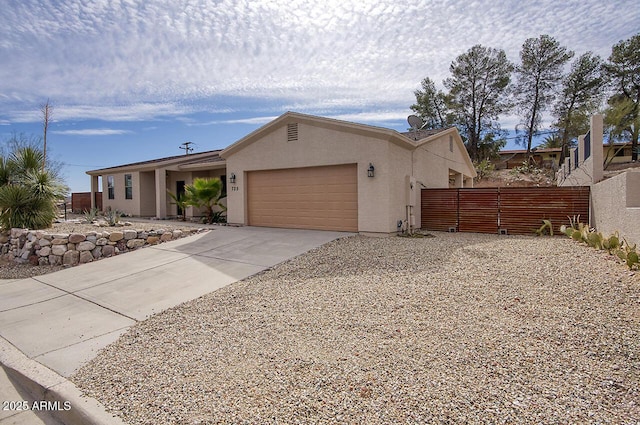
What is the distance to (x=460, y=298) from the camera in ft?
15.8

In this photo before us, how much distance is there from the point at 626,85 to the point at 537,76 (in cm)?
605

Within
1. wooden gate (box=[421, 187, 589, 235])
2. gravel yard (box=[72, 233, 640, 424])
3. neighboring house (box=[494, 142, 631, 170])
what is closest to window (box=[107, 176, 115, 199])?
wooden gate (box=[421, 187, 589, 235])

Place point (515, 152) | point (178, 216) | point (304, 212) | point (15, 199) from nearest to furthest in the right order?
point (15, 199) → point (304, 212) → point (178, 216) → point (515, 152)

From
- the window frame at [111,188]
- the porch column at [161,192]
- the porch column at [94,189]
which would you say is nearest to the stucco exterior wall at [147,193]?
the porch column at [161,192]

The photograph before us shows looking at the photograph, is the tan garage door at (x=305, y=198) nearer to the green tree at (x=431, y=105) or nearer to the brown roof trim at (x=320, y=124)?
the brown roof trim at (x=320, y=124)

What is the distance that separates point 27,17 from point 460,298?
12238mm

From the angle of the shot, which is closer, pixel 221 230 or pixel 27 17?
pixel 27 17

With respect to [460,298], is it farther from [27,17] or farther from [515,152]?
[515,152]

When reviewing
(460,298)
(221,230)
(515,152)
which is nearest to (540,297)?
(460,298)

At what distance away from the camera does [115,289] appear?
6758 millimetres

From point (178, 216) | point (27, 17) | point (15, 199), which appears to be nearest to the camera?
point (27, 17)

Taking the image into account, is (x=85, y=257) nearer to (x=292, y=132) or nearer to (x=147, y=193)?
(x=292, y=132)

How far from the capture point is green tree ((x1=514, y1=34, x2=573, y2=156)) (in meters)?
28.8

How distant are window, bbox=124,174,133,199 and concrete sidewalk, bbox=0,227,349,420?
1193 centimetres
